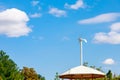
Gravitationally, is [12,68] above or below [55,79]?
above

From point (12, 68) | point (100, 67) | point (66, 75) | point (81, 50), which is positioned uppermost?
point (12, 68)

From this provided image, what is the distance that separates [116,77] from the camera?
3703 centimetres


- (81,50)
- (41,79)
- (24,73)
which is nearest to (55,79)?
(81,50)

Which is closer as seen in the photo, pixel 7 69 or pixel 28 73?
pixel 7 69

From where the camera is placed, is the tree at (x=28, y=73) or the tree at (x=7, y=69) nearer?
the tree at (x=7, y=69)

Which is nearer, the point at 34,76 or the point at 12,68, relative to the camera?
the point at 12,68

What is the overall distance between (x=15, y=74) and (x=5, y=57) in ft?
11.0

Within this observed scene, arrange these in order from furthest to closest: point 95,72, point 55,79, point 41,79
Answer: point 41,79 < point 55,79 < point 95,72

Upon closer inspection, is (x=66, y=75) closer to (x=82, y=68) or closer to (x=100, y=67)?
(x=82, y=68)

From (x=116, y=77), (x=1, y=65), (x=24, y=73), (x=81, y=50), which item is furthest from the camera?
(x=24, y=73)

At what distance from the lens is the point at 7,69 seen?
60.7 m

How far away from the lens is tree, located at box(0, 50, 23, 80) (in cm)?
5975

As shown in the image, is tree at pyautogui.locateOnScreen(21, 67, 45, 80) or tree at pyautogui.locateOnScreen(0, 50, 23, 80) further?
tree at pyautogui.locateOnScreen(21, 67, 45, 80)

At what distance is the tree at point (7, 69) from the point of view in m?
59.8
